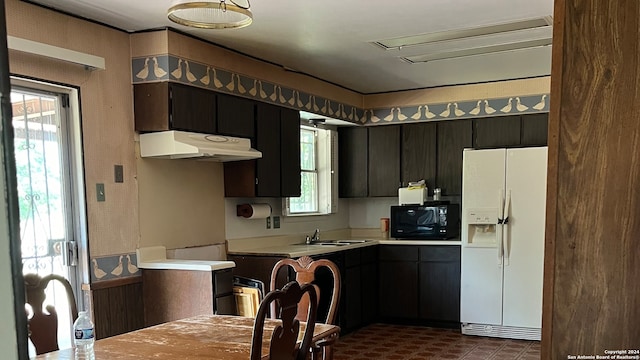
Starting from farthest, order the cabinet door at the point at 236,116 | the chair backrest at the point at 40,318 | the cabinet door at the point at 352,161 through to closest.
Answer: the cabinet door at the point at 352,161
the cabinet door at the point at 236,116
the chair backrest at the point at 40,318

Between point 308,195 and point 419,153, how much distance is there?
127cm

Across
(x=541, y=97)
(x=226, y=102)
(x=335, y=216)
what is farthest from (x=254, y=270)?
(x=541, y=97)

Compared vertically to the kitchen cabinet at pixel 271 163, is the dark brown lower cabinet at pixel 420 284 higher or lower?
lower

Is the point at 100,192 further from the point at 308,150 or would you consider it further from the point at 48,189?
the point at 308,150

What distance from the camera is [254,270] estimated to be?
165 inches

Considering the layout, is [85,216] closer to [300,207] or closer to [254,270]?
[254,270]

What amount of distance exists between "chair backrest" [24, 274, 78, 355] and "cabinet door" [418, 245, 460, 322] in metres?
3.65

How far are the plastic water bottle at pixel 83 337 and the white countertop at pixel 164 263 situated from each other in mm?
1421

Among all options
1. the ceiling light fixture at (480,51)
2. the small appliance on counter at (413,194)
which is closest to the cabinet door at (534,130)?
the small appliance on counter at (413,194)

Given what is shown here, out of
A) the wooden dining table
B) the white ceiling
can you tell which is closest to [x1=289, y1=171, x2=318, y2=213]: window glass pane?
the white ceiling

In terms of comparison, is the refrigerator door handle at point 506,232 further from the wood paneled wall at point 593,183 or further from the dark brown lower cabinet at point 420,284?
the wood paneled wall at point 593,183

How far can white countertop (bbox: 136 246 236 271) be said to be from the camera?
11.1ft

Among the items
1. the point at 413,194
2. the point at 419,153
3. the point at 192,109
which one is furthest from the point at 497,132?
the point at 192,109

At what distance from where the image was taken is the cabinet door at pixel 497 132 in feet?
17.0
